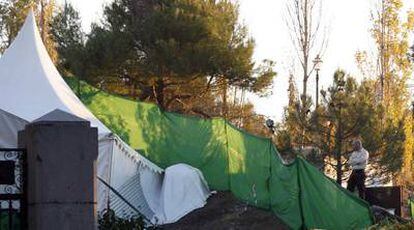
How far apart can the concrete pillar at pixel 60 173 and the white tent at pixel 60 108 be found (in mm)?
7985

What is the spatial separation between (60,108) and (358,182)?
21.9ft

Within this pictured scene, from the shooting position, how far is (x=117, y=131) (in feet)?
63.2

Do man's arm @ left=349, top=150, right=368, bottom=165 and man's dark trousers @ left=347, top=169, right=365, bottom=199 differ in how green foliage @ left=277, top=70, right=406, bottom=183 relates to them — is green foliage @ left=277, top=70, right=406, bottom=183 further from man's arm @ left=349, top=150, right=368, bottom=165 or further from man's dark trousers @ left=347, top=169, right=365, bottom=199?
man's arm @ left=349, top=150, right=368, bottom=165

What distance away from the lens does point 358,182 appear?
1789cm

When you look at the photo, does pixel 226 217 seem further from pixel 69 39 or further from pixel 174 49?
pixel 69 39

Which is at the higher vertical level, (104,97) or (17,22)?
(17,22)

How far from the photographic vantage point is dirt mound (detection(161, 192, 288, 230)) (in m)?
16.8

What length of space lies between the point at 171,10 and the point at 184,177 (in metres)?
9.95

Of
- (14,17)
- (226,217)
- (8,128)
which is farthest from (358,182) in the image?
(14,17)

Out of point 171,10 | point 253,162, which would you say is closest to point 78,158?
point 253,162

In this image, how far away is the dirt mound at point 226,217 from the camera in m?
16.8

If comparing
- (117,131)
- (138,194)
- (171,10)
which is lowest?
(138,194)

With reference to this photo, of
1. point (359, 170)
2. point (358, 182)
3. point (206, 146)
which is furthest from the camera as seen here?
point (206, 146)

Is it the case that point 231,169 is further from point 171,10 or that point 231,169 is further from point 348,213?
point 171,10
